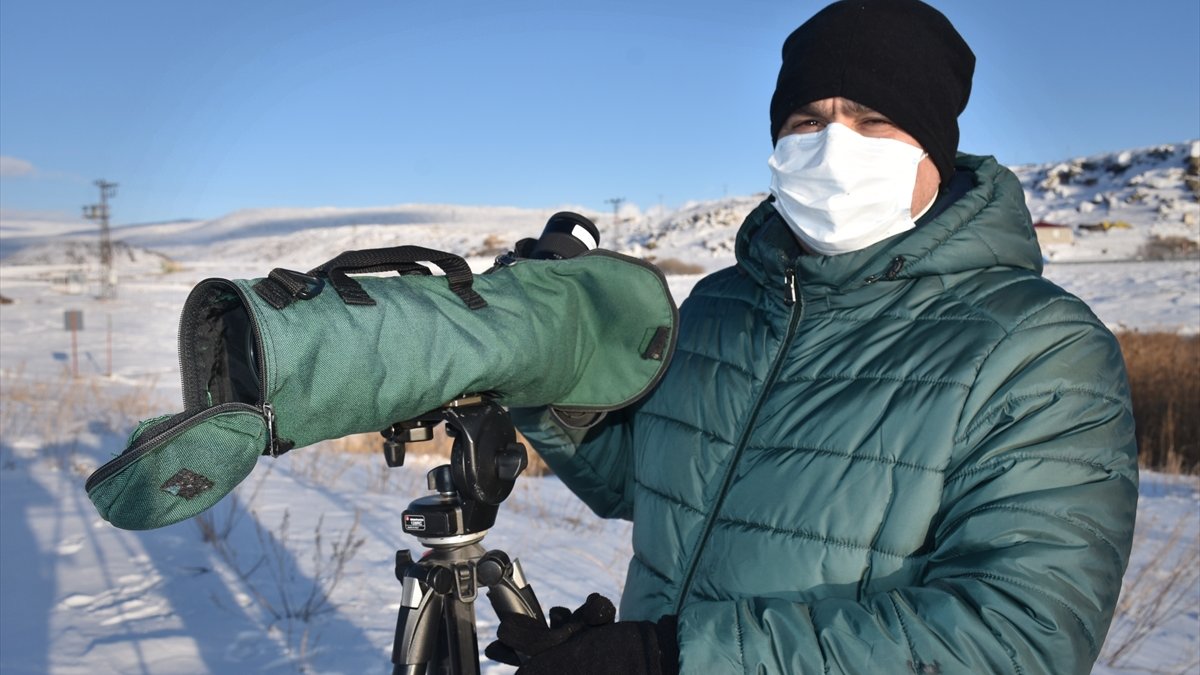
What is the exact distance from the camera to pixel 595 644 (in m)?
1.27

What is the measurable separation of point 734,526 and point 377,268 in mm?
726

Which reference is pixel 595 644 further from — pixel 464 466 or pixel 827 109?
pixel 827 109

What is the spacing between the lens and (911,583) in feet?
4.49

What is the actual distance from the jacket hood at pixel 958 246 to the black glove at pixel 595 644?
687 millimetres

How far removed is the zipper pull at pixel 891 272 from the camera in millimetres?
1554

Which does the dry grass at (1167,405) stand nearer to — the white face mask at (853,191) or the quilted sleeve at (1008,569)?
the white face mask at (853,191)

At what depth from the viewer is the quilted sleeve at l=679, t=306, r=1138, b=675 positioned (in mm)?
1188

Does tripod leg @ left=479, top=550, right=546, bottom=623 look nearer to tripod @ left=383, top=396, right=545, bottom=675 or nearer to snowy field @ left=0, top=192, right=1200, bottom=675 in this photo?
tripod @ left=383, top=396, right=545, bottom=675

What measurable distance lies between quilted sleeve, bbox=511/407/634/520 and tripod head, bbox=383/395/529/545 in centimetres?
26

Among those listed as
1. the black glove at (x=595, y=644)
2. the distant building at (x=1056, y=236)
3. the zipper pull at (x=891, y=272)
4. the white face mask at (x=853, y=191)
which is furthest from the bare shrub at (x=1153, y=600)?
the distant building at (x=1056, y=236)

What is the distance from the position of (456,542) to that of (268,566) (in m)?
2.75

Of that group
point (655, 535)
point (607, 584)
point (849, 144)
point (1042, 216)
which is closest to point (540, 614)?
point (655, 535)

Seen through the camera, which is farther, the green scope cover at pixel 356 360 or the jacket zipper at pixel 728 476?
the jacket zipper at pixel 728 476

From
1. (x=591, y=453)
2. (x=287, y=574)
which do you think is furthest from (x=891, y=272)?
(x=287, y=574)
